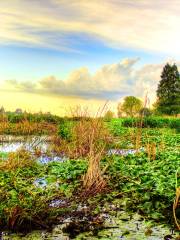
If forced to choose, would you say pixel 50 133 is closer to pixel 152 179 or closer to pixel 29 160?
pixel 29 160

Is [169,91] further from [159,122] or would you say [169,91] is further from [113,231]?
[113,231]

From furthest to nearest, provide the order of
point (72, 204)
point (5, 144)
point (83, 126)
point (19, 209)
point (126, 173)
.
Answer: point (5, 144), point (83, 126), point (126, 173), point (72, 204), point (19, 209)

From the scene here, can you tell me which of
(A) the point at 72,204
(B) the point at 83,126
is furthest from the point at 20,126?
(A) the point at 72,204

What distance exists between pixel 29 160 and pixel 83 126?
190 centimetres

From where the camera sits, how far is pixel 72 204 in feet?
24.3

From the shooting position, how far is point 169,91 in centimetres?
5750

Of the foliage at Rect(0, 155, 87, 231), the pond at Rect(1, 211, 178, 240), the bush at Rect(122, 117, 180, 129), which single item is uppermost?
the bush at Rect(122, 117, 180, 129)

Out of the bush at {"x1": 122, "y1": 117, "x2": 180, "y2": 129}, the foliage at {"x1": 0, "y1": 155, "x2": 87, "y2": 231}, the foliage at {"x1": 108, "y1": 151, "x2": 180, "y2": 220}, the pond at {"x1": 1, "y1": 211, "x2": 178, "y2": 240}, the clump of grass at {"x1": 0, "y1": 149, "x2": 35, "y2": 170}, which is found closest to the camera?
the pond at {"x1": 1, "y1": 211, "x2": 178, "y2": 240}

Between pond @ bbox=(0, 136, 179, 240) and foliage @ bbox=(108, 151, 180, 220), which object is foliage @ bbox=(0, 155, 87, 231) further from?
foliage @ bbox=(108, 151, 180, 220)

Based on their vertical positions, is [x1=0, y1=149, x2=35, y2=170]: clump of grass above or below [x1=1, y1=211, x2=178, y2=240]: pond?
above

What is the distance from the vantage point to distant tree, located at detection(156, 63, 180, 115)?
54406mm

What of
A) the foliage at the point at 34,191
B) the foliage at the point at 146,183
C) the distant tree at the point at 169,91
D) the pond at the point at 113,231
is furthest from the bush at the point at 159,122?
the pond at the point at 113,231

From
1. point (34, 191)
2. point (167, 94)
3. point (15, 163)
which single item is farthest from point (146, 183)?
point (167, 94)

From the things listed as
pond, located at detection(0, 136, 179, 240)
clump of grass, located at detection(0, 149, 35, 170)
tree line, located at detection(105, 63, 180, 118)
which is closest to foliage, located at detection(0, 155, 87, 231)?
clump of grass, located at detection(0, 149, 35, 170)
